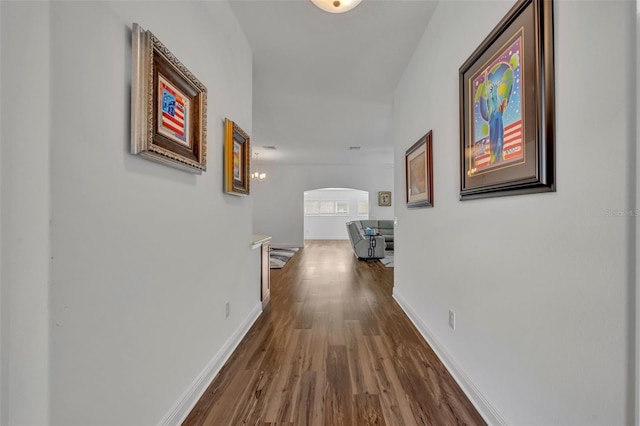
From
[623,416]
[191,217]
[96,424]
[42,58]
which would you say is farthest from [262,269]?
[623,416]

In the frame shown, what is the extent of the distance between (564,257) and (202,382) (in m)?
1.90

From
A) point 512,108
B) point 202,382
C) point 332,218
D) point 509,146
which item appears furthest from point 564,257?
point 332,218

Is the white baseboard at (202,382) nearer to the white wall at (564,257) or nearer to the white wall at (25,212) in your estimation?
the white wall at (25,212)

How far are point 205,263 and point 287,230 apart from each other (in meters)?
6.78

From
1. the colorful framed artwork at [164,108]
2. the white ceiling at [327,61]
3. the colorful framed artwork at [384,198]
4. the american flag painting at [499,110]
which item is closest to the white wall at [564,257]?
the american flag painting at [499,110]

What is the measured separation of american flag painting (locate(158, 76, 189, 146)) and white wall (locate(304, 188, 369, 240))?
9.98 metres

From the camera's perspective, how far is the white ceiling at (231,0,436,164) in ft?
6.73

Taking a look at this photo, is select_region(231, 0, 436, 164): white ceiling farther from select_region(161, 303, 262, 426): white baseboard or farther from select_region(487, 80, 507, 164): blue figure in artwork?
select_region(161, 303, 262, 426): white baseboard

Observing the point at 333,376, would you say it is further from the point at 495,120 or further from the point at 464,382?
the point at 495,120

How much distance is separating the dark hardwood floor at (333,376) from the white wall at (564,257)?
0.94ft

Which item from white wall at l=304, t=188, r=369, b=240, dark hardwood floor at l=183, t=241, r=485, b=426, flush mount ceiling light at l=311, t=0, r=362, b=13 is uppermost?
flush mount ceiling light at l=311, t=0, r=362, b=13

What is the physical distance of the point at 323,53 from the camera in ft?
8.43

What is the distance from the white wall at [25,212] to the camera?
27.0 inches

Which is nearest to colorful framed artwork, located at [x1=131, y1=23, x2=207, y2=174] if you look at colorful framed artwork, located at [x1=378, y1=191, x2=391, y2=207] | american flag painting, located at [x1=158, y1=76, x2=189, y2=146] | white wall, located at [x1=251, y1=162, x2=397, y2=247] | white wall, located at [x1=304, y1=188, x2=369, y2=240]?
american flag painting, located at [x1=158, y1=76, x2=189, y2=146]
